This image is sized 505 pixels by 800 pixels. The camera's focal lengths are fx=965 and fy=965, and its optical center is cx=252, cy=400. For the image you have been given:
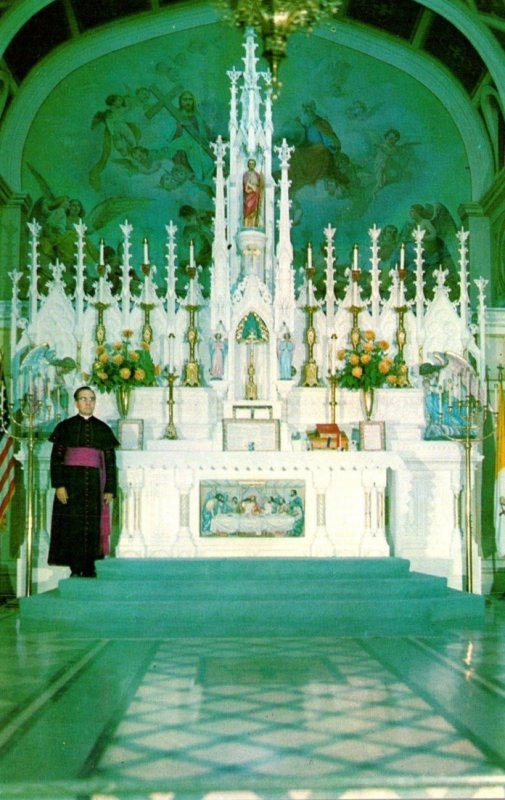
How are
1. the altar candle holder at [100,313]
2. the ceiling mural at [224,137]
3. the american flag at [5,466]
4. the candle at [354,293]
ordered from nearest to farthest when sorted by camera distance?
the american flag at [5,466] → the altar candle holder at [100,313] → the candle at [354,293] → the ceiling mural at [224,137]

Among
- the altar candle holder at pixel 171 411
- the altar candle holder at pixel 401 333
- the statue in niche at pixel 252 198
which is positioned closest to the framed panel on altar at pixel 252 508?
the altar candle holder at pixel 171 411

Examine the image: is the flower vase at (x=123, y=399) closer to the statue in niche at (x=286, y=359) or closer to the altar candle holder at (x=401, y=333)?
the statue in niche at (x=286, y=359)

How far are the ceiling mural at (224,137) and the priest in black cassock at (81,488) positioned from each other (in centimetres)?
452

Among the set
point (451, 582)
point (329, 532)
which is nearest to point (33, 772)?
point (329, 532)

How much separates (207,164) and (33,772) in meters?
11.9

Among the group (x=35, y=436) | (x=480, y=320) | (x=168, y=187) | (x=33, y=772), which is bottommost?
(x=33, y=772)

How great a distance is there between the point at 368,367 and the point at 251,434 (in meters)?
1.67

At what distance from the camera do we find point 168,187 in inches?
593

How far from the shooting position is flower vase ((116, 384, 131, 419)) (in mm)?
11922

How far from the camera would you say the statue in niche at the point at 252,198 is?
40.4 feet

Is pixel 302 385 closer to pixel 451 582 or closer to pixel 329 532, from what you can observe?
pixel 329 532

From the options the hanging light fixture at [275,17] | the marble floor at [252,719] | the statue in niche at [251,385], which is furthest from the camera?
the statue in niche at [251,385]

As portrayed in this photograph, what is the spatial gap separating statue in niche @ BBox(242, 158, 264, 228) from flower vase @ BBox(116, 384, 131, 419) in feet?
8.54

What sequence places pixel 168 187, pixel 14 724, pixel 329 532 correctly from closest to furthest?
pixel 14 724 < pixel 329 532 < pixel 168 187
